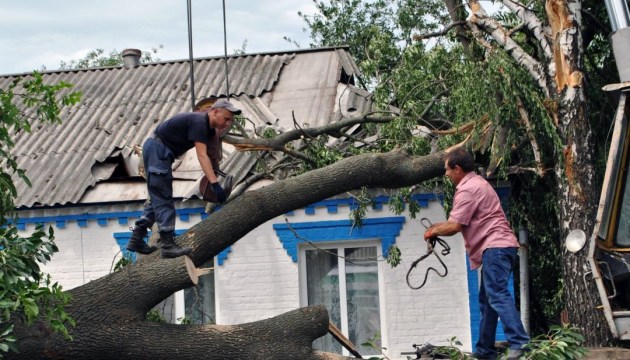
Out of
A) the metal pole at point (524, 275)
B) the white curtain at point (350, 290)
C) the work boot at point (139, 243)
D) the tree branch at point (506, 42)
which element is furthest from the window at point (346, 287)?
the work boot at point (139, 243)

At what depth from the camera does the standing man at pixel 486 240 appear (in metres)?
7.21

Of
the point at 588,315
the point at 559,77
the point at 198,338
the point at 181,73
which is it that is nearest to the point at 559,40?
the point at 559,77

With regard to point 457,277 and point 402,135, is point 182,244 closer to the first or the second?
point 402,135

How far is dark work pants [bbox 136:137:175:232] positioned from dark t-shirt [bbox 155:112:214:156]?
7 centimetres

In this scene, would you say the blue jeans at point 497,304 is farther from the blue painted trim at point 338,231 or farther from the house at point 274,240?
the blue painted trim at point 338,231

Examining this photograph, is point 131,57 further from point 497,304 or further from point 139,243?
point 497,304

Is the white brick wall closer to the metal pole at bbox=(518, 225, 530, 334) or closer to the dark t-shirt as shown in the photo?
the metal pole at bbox=(518, 225, 530, 334)

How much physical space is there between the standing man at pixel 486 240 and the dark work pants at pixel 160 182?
188 centimetres

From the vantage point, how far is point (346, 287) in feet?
41.6

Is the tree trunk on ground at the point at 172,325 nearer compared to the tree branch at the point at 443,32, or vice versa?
the tree trunk on ground at the point at 172,325

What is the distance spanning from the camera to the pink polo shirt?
7379 millimetres

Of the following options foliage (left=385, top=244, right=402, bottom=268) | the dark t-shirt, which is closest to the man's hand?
the dark t-shirt

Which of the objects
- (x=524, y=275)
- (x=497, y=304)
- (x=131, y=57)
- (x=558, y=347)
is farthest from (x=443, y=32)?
(x=131, y=57)

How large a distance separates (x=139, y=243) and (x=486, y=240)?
8.47 feet
